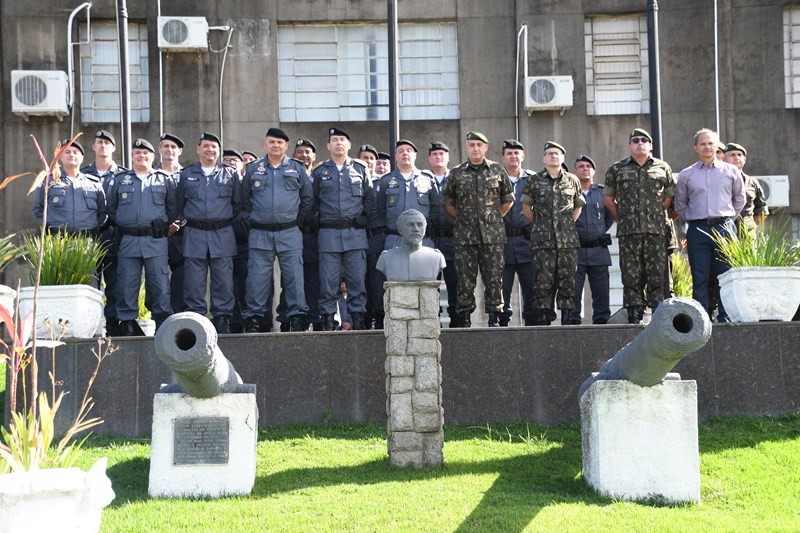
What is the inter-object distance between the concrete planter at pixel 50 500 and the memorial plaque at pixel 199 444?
9.73 feet

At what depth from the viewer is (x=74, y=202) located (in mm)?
10562

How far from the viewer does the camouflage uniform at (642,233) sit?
1045 centimetres

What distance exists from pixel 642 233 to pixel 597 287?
1117 millimetres

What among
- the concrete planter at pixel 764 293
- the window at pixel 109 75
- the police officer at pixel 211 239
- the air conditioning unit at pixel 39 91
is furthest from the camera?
the window at pixel 109 75

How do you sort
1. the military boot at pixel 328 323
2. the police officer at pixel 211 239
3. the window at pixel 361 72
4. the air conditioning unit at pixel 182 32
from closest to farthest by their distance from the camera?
→ the military boot at pixel 328 323
the police officer at pixel 211 239
the air conditioning unit at pixel 182 32
the window at pixel 361 72

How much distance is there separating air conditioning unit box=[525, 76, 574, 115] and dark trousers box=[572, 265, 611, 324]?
5759 mm

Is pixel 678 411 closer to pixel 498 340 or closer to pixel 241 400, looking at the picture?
pixel 498 340

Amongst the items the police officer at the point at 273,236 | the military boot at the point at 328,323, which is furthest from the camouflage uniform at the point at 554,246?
the police officer at the point at 273,236

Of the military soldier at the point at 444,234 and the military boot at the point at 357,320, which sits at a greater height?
the military soldier at the point at 444,234

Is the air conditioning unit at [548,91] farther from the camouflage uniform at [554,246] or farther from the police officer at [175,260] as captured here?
the police officer at [175,260]

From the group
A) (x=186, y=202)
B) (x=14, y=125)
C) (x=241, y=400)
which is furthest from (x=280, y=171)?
(x=14, y=125)

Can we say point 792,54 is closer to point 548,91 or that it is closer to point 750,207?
point 548,91

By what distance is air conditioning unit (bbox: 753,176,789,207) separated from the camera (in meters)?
16.6

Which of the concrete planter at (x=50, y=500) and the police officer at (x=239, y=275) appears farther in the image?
the police officer at (x=239, y=275)
